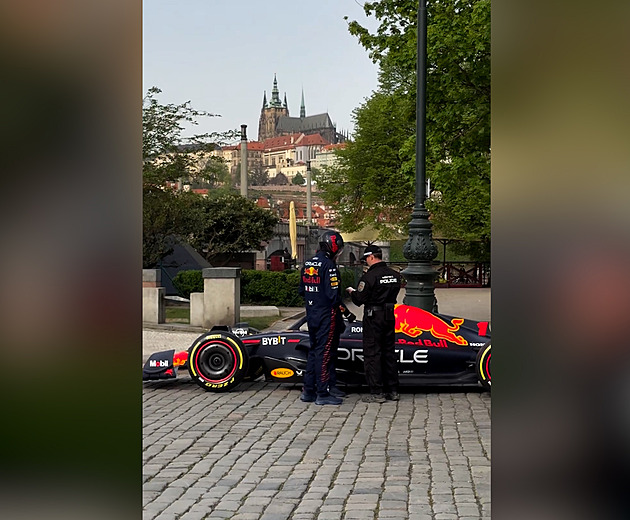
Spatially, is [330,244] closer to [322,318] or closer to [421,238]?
[322,318]

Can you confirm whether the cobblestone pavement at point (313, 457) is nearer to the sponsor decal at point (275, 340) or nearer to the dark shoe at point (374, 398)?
the dark shoe at point (374, 398)

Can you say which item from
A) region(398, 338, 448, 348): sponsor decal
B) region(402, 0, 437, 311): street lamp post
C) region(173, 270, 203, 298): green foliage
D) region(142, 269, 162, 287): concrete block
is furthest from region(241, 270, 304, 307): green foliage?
region(398, 338, 448, 348): sponsor decal

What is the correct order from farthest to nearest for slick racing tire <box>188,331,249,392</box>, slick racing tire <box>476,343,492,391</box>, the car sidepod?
the car sidepod
slick racing tire <box>188,331,249,392</box>
slick racing tire <box>476,343,492,391</box>

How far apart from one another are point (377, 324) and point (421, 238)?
13.8 ft

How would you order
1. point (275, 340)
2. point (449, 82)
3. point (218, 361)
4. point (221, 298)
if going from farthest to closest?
1. point (449, 82)
2. point (221, 298)
3. point (275, 340)
4. point (218, 361)

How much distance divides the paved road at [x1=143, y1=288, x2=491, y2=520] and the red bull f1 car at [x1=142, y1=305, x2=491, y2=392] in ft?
0.73

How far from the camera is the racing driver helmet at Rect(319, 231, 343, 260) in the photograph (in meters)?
9.99

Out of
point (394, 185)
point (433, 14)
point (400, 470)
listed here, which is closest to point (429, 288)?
point (400, 470)

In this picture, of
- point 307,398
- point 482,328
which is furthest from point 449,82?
point 307,398

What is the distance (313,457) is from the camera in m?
7.20

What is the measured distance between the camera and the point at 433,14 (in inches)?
800

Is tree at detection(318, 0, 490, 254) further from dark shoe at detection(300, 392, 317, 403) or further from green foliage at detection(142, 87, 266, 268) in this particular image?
dark shoe at detection(300, 392, 317, 403)

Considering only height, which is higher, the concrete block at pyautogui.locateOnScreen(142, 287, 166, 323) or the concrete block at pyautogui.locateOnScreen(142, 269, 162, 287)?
the concrete block at pyautogui.locateOnScreen(142, 269, 162, 287)
